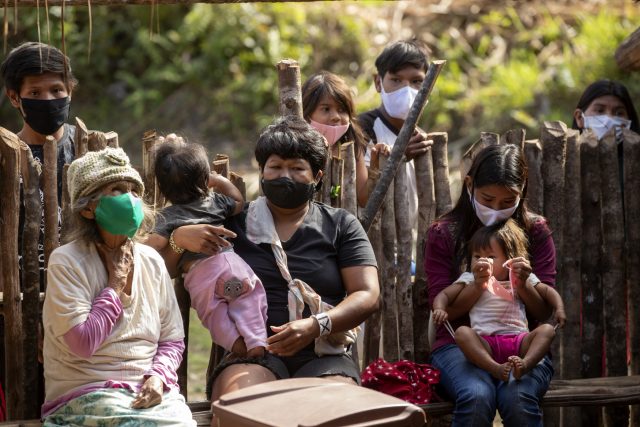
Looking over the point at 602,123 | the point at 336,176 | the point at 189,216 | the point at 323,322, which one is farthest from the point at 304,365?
the point at 602,123

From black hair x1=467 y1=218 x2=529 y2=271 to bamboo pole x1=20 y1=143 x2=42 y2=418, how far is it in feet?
6.90

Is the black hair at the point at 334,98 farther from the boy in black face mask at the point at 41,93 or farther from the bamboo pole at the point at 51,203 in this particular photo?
the bamboo pole at the point at 51,203

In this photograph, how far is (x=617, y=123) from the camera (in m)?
6.57

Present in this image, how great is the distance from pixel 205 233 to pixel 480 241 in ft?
4.41

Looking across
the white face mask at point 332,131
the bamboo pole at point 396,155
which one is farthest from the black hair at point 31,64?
the bamboo pole at point 396,155

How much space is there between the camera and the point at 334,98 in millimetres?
5836

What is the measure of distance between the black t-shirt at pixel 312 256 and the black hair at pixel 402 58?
56.3 inches

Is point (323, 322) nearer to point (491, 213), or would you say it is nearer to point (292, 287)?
point (292, 287)

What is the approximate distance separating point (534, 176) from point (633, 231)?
695 millimetres

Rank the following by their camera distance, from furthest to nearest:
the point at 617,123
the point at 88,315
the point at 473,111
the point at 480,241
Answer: the point at 473,111
the point at 617,123
the point at 480,241
the point at 88,315

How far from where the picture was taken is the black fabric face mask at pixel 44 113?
17.7 feet

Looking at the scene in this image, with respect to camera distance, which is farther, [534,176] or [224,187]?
[534,176]

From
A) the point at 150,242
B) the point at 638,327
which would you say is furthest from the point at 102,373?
the point at 638,327

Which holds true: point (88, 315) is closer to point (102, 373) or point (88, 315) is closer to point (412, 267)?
point (102, 373)
